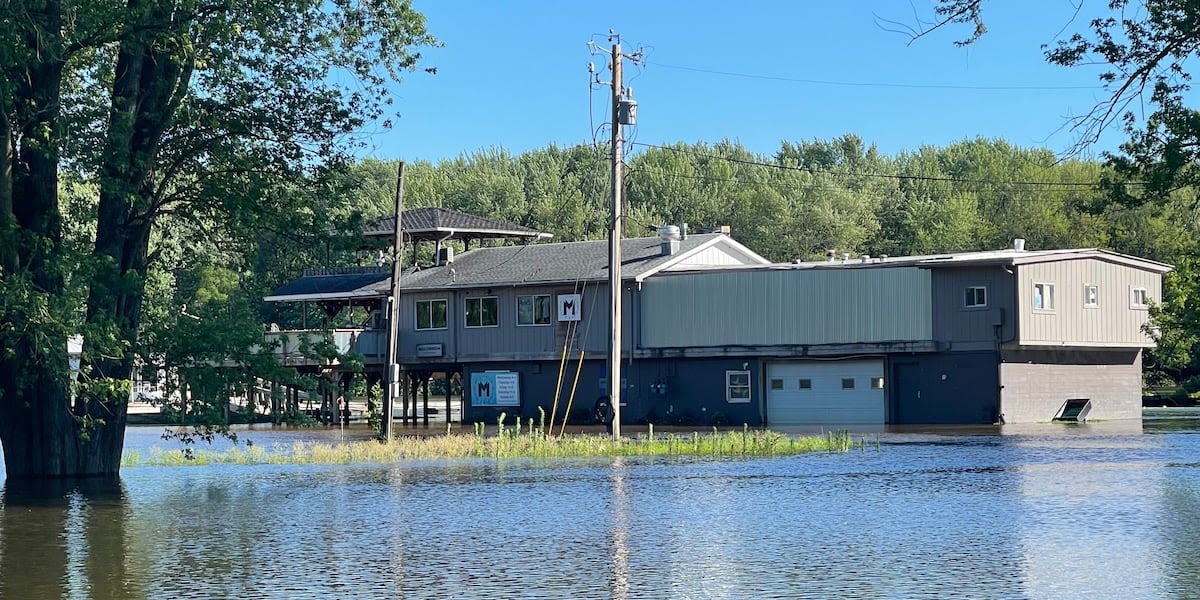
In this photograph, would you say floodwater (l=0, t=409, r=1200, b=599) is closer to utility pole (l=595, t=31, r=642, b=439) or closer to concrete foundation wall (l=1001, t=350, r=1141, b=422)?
utility pole (l=595, t=31, r=642, b=439)

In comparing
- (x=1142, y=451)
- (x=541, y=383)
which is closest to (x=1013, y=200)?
(x=541, y=383)

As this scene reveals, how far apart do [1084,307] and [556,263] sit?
1820 centimetres

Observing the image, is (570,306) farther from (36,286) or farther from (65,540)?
(65,540)

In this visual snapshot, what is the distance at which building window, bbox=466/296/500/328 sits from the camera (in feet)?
198

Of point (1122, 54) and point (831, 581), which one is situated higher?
point (1122, 54)

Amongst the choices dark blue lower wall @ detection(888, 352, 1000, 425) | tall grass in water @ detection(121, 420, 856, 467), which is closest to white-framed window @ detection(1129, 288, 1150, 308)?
dark blue lower wall @ detection(888, 352, 1000, 425)

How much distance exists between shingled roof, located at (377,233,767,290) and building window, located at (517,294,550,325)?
31.0 inches

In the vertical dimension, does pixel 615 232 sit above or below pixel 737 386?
above

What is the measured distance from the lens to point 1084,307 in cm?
5319

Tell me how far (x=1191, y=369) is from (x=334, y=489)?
55372mm

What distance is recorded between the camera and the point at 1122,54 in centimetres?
1669

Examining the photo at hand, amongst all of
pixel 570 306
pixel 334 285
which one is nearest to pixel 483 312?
pixel 570 306

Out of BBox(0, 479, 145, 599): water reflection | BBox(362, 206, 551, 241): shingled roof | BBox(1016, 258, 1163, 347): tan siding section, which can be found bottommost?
BBox(0, 479, 145, 599): water reflection

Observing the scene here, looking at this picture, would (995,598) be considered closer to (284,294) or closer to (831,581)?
(831,581)
